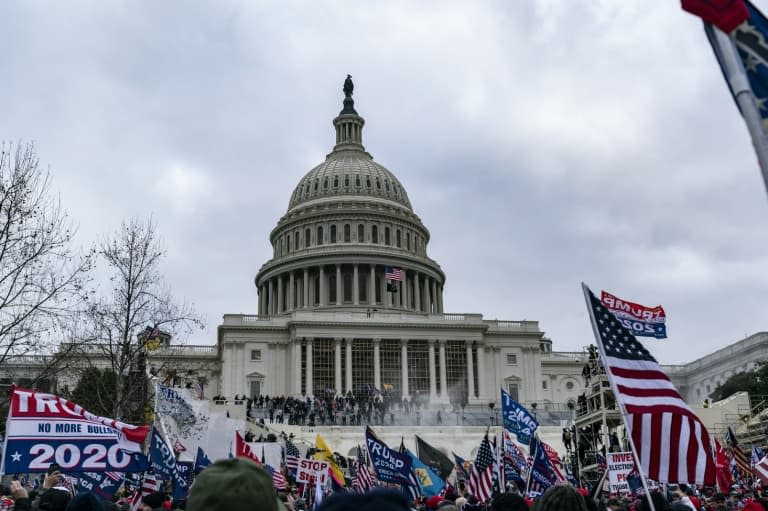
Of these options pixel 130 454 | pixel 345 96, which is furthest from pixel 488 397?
pixel 130 454

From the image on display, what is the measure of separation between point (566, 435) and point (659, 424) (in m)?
37.6

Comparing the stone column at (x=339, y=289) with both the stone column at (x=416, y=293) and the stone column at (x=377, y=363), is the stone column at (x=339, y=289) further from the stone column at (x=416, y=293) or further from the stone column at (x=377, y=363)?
the stone column at (x=377, y=363)

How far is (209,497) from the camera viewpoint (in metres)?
3.34

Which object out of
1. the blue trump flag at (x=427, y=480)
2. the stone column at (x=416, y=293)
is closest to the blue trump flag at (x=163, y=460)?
the blue trump flag at (x=427, y=480)

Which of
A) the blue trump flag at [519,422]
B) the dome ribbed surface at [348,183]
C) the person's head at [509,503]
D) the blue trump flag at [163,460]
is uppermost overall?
the dome ribbed surface at [348,183]

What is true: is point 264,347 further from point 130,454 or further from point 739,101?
point 739,101

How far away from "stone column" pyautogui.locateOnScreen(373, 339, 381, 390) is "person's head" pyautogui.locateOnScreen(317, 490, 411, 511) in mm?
81410

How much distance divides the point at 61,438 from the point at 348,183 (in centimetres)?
9907

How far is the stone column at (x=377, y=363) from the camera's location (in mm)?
83812

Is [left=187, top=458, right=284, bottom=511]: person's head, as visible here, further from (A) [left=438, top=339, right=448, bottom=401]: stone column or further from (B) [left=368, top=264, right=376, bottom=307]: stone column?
(B) [left=368, top=264, right=376, bottom=307]: stone column

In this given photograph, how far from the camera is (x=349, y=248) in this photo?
330 feet

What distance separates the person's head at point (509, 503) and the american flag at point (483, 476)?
12998 millimetres

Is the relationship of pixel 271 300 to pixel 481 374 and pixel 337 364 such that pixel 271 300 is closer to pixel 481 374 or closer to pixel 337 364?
pixel 337 364

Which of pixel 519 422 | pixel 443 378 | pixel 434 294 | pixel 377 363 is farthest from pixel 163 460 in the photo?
pixel 434 294
